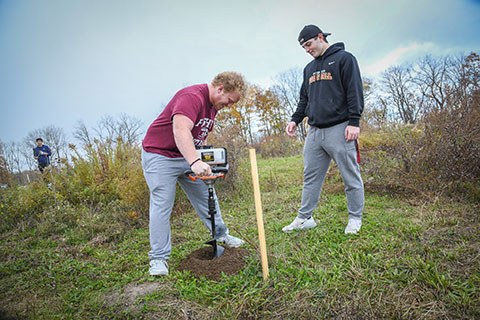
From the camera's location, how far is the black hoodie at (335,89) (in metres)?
2.65

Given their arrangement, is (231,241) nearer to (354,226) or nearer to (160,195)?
(160,195)

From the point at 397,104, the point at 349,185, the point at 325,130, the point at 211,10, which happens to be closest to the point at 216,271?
the point at 349,185


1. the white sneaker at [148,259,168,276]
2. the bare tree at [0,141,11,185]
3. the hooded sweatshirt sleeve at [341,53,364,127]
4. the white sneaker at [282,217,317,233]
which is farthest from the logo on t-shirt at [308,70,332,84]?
the bare tree at [0,141,11,185]

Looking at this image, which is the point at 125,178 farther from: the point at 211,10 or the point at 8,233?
the point at 211,10

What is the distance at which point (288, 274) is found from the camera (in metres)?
2.11

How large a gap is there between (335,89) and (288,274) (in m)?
1.88

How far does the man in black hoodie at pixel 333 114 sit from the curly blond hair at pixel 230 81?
90 cm

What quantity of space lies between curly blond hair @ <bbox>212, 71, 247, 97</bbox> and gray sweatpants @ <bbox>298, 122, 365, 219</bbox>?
102cm

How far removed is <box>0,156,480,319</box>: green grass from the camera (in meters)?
1.72

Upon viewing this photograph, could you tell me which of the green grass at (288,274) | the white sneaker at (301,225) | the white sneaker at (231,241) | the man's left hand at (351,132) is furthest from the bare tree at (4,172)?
the man's left hand at (351,132)

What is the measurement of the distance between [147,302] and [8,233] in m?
3.69

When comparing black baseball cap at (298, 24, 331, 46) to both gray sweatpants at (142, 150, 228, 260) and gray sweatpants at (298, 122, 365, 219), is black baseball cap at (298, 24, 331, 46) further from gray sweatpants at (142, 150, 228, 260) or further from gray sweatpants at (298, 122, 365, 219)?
gray sweatpants at (142, 150, 228, 260)

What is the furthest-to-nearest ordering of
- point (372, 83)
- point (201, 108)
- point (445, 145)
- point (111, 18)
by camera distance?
point (372, 83)
point (445, 145)
point (111, 18)
point (201, 108)

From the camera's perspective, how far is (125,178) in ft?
15.6
